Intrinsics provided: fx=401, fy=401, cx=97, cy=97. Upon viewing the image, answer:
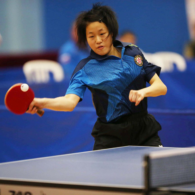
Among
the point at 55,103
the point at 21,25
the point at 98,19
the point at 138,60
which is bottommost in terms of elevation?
the point at 55,103

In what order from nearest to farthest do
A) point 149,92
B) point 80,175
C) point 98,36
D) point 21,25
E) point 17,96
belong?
point 80,175
point 17,96
point 149,92
point 98,36
point 21,25

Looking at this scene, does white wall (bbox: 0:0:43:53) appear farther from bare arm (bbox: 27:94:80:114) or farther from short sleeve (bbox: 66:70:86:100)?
bare arm (bbox: 27:94:80:114)

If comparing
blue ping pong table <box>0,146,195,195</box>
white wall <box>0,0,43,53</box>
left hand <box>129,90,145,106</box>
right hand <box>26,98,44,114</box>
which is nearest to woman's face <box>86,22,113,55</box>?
left hand <box>129,90,145,106</box>

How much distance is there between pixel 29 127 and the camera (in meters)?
3.75

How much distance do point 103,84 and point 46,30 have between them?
11.4 meters

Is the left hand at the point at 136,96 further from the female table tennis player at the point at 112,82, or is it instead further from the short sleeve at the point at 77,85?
the short sleeve at the point at 77,85

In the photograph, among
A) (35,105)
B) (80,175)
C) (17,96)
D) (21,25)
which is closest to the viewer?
(80,175)

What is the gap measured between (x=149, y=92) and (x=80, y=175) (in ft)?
2.58

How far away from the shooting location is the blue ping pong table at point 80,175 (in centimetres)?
167

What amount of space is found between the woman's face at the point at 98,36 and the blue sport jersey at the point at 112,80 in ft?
0.28

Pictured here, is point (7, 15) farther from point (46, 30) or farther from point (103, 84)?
point (103, 84)

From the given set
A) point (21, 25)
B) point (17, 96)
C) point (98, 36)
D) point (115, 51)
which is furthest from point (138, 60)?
point (21, 25)

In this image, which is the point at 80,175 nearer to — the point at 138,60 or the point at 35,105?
the point at 35,105

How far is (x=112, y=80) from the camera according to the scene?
2.62m
